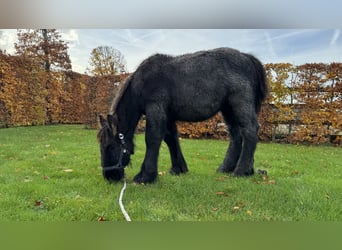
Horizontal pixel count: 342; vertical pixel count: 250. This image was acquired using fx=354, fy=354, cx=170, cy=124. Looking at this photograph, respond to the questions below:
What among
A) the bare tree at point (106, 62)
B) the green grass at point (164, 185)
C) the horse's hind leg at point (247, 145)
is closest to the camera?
the green grass at point (164, 185)

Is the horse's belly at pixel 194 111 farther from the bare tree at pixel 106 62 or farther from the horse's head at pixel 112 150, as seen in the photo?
the bare tree at pixel 106 62

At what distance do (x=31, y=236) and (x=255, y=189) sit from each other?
1.66m

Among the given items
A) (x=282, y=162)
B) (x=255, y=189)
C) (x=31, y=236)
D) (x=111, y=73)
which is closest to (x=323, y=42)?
(x=282, y=162)

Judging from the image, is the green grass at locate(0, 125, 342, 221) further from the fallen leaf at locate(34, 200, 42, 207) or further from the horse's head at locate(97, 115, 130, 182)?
the horse's head at locate(97, 115, 130, 182)

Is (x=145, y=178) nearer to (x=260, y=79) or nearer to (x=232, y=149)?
(x=232, y=149)

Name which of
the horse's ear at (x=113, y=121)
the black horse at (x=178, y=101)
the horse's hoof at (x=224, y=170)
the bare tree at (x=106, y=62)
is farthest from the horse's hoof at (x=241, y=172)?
the bare tree at (x=106, y=62)

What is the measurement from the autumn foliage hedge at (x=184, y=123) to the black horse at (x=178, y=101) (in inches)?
23.5

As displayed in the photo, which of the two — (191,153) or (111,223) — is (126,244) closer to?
Result: (111,223)

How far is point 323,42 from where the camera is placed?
3.44m

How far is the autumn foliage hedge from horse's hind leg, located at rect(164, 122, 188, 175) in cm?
57

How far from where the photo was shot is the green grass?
2402 mm

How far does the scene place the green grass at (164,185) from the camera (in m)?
2.40

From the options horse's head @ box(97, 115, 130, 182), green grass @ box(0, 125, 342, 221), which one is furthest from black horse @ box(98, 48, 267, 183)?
green grass @ box(0, 125, 342, 221)

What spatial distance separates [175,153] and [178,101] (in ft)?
1.74
